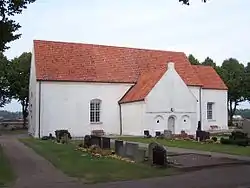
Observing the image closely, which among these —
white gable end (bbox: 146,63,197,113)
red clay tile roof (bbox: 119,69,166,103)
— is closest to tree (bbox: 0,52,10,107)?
red clay tile roof (bbox: 119,69,166,103)

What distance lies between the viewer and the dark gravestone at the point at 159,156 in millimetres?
17603

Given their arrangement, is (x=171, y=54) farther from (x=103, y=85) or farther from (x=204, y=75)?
(x=103, y=85)

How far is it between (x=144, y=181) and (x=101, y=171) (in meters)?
2.73

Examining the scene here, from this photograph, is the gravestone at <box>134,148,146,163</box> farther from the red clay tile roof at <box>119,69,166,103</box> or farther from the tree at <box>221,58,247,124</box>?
the tree at <box>221,58,247,124</box>

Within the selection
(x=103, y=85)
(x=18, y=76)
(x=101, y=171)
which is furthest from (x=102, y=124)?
(x=101, y=171)

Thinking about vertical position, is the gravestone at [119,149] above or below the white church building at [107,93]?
below

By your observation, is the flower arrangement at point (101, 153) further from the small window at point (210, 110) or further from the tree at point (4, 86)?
the tree at point (4, 86)

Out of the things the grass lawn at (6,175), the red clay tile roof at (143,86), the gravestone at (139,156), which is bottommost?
the grass lawn at (6,175)

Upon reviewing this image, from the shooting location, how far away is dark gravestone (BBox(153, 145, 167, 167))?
1760 cm

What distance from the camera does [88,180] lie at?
1427cm

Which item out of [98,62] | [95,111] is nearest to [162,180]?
[95,111]

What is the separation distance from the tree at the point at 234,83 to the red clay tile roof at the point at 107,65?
Answer: 23.1m

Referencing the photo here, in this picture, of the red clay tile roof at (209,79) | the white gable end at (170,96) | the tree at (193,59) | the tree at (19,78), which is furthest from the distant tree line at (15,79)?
the tree at (193,59)

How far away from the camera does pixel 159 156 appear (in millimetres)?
17828
